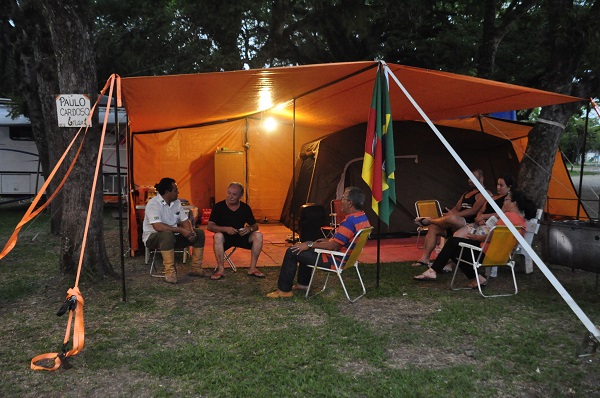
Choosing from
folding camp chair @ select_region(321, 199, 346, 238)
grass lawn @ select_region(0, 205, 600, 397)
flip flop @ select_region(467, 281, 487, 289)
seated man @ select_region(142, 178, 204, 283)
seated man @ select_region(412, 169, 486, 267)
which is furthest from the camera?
folding camp chair @ select_region(321, 199, 346, 238)

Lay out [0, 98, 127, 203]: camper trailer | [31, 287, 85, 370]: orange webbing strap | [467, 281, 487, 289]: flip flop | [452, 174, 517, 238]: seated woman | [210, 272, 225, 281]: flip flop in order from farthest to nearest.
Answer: [0, 98, 127, 203]: camper trailer < [452, 174, 517, 238]: seated woman < [210, 272, 225, 281]: flip flop < [467, 281, 487, 289]: flip flop < [31, 287, 85, 370]: orange webbing strap

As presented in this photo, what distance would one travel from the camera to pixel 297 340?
3490mm

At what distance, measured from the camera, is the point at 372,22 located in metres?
11.1

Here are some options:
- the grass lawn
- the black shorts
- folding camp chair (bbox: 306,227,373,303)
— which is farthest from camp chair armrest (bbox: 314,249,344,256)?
the black shorts

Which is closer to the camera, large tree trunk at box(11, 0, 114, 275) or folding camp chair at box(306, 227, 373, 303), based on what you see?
folding camp chair at box(306, 227, 373, 303)

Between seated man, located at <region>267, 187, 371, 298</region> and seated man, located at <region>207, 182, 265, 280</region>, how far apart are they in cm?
79

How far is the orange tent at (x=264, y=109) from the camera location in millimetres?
4598

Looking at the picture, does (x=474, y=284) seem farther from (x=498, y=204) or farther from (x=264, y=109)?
(x=264, y=109)

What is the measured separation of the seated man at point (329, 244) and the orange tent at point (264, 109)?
125cm

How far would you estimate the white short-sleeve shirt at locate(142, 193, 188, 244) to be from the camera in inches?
205

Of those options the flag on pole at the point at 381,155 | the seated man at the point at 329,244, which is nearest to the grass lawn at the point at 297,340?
the seated man at the point at 329,244

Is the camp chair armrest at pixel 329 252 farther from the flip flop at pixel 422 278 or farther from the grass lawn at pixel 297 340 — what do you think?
the flip flop at pixel 422 278

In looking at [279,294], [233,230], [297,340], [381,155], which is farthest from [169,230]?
[381,155]

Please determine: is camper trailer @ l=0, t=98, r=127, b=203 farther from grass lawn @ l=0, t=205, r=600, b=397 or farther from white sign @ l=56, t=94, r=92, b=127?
white sign @ l=56, t=94, r=92, b=127
